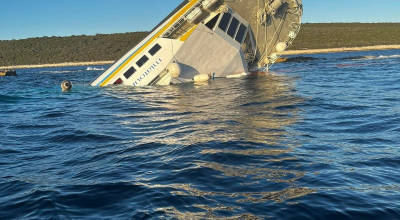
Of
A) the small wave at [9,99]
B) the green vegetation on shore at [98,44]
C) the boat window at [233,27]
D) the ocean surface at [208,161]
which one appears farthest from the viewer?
the green vegetation on shore at [98,44]

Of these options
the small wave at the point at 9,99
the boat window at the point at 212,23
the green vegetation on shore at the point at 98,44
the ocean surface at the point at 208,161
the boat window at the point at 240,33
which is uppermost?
the green vegetation on shore at the point at 98,44

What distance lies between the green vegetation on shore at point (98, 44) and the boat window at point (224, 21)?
79.4 metres

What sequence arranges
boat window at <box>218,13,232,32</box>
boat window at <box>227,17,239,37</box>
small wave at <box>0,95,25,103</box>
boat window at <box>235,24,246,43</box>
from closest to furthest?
small wave at <box>0,95,25,103</box>, boat window at <box>218,13,232,32</box>, boat window at <box>227,17,239,37</box>, boat window at <box>235,24,246,43</box>

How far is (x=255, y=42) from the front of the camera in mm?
28766

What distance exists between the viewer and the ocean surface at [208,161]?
565 cm

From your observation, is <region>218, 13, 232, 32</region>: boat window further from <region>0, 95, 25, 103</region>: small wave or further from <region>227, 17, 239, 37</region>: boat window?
<region>0, 95, 25, 103</region>: small wave

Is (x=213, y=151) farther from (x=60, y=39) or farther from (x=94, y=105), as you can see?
(x=60, y=39)

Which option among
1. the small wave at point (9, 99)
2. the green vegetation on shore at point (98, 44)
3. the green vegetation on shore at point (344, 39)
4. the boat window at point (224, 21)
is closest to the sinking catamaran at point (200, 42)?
the boat window at point (224, 21)

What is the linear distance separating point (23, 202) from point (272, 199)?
12.4ft

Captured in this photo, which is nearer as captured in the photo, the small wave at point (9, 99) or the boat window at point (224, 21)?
the small wave at point (9, 99)

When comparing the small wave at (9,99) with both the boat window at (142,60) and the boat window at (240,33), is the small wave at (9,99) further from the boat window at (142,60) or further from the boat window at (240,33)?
the boat window at (240,33)

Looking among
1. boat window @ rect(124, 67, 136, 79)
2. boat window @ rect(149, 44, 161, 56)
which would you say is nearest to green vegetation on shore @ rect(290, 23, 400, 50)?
boat window @ rect(149, 44, 161, 56)

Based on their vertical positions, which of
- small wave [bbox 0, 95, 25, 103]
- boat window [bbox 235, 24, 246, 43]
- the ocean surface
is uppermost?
boat window [bbox 235, 24, 246, 43]

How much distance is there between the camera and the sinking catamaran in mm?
24359
